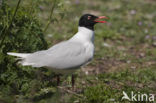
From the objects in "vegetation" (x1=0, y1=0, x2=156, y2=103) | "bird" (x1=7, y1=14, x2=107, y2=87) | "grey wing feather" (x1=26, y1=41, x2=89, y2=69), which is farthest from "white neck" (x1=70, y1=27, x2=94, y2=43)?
"vegetation" (x1=0, y1=0, x2=156, y2=103)

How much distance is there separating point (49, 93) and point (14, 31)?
1120mm

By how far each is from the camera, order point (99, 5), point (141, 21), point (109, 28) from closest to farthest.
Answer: point (109, 28), point (141, 21), point (99, 5)

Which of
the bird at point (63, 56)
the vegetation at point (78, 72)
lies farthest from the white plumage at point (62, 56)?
the vegetation at point (78, 72)

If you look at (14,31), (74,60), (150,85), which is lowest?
(150,85)

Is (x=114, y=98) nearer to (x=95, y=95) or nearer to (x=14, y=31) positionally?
(x=95, y=95)

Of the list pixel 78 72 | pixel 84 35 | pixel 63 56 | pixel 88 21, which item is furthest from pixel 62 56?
pixel 78 72

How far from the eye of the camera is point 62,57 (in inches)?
180

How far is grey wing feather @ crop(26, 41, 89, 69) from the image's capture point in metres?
4.45

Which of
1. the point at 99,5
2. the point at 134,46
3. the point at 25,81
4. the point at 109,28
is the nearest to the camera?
the point at 25,81

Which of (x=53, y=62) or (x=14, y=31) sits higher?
(x=14, y=31)

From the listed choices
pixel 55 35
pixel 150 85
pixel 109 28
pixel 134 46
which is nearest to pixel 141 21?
pixel 109 28

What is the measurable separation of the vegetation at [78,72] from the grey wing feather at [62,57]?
1.01ft

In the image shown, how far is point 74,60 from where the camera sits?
463 cm

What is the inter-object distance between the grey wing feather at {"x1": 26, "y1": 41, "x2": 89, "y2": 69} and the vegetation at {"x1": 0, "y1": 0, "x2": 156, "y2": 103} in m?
0.31
